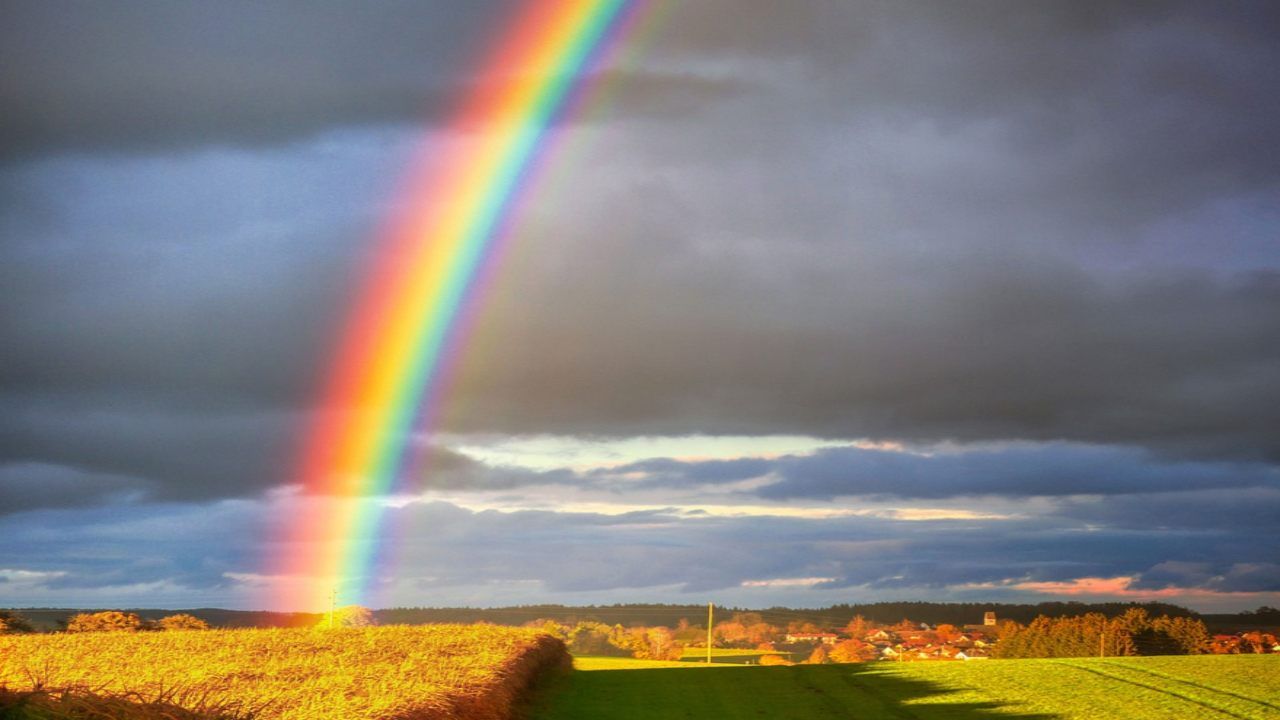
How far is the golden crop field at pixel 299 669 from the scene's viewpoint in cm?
1516

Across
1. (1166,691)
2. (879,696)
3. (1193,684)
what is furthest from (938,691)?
(1193,684)

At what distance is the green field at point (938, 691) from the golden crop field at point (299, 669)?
9.02 ft

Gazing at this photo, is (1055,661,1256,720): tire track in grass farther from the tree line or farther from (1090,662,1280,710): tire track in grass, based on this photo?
the tree line

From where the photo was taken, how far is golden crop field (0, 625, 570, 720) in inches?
597

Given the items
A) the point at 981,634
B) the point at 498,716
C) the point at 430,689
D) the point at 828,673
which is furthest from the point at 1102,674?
the point at 981,634

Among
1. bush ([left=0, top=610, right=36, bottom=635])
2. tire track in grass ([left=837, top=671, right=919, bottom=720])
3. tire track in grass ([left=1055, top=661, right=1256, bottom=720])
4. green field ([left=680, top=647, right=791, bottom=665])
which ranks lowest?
green field ([left=680, top=647, right=791, bottom=665])

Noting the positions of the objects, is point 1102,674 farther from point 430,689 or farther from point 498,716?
point 430,689

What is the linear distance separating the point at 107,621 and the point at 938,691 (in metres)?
31.6

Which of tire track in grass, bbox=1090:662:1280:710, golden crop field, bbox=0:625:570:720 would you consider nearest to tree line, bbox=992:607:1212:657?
tire track in grass, bbox=1090:662:1280:710

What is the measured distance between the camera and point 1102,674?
36969 millimetres

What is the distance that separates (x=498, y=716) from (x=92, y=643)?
15474 mm

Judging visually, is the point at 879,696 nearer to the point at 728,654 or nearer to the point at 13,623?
the point at 13,623

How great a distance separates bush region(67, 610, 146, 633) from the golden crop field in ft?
31.9

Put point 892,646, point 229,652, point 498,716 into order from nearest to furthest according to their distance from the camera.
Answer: point 498,716 < point 229,652 < point 892,646
